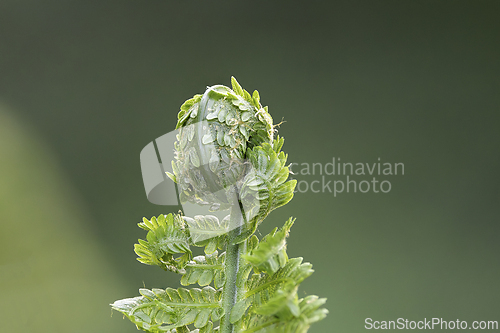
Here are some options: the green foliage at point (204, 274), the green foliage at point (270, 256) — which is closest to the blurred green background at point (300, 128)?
the green foliage at point (204, 274)

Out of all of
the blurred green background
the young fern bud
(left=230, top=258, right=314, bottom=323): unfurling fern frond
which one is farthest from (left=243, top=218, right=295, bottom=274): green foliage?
the blurred green background

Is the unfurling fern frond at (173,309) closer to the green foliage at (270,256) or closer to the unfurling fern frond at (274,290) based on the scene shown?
the unfurling fern frond at (274,290)

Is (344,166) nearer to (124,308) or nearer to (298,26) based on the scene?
(298,26)

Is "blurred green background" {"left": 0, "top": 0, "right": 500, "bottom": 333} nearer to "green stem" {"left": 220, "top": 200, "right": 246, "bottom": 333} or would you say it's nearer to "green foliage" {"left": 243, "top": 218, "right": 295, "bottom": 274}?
"green stem" {"left": 220, "top": 200, "right": 246, "bottom": 333}

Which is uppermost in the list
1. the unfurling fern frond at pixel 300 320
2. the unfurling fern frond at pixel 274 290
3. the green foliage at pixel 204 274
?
the green foliage at pixel 204 274

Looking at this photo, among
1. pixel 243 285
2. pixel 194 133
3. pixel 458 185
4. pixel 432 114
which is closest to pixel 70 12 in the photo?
pixel 194 133

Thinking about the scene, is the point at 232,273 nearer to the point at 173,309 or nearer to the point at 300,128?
Answer: the point at 173,309

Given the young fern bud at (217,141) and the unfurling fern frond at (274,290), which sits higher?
the young fern bud at (217,141)
